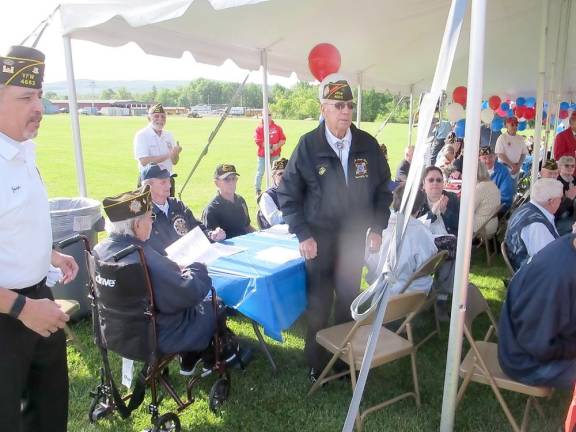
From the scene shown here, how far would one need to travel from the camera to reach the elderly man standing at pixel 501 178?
19.9ft

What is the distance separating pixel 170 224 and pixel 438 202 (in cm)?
236

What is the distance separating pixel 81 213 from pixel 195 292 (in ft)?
5.60

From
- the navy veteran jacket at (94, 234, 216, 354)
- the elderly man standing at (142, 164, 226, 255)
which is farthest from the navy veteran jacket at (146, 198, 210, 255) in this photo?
the navy veteran jacket at (94, 234, 216, 354)

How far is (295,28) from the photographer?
5.12m

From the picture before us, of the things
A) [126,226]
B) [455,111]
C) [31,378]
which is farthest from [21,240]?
[455,111]

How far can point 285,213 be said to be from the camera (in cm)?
285

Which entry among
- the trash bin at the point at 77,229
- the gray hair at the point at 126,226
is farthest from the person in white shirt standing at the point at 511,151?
the gray hair at the point at 126,226

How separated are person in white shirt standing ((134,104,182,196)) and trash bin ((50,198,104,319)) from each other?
→ 1.54m

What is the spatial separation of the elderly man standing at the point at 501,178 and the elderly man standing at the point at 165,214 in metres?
3.94

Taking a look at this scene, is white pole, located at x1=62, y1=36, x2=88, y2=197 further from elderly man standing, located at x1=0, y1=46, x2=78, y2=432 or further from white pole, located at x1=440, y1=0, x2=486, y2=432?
white pole, located at x1=440, y1=0, x2=486, y2=432

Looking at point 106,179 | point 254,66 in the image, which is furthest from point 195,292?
point 106,179

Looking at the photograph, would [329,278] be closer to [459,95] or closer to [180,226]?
[180,226]

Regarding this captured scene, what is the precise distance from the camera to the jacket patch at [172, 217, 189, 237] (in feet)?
12.1

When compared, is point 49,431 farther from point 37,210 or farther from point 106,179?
point 106,179
